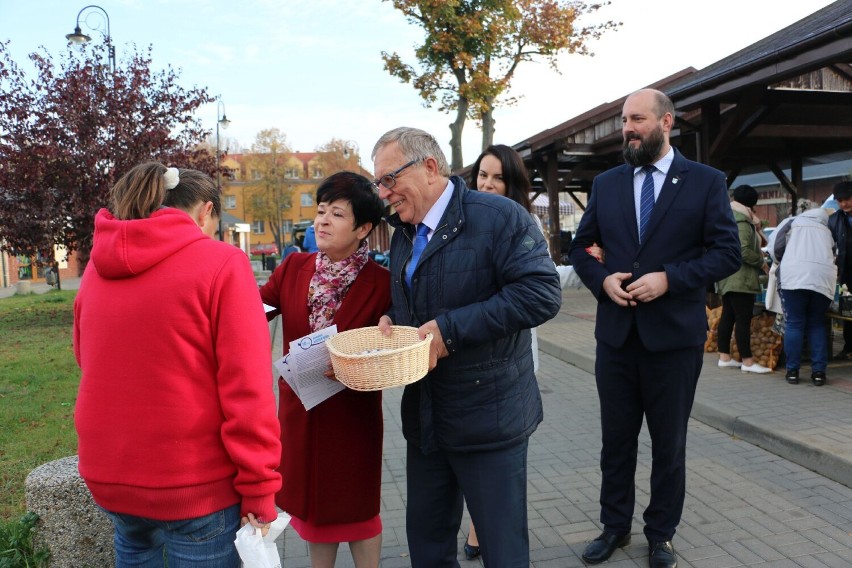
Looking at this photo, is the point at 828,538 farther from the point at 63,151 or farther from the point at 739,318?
the point at 63,151

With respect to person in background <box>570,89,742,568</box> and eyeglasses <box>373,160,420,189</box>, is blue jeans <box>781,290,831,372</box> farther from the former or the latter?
eyeglasses <box>373,160,420,189</box>

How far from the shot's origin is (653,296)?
3162 mm

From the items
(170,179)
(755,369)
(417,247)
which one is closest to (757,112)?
(755,369)

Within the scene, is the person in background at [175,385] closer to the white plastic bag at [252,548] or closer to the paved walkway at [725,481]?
the white plastic bag at [252,548]

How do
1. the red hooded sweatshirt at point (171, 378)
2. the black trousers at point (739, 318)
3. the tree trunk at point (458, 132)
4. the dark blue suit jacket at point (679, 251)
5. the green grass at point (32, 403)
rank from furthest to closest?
the tree trunk at point (458, 132)
the black trousers at point (739, 318)
the green grass at point (32, 403)
the dark blue suit jacket at point (679, 251)
the red hooded sweatshirt at point (171, 378)

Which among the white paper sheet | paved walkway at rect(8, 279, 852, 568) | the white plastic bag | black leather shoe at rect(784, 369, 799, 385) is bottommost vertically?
paved walkway at rect(8, 279, 852, 568)

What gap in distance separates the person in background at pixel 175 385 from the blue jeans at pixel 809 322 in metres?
6.21

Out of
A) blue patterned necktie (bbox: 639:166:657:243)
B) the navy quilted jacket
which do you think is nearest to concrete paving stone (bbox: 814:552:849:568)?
blue patterned necktie (bbox: 639:166:657:243)

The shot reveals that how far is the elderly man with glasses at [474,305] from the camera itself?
7.94ft

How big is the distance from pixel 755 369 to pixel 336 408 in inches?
238

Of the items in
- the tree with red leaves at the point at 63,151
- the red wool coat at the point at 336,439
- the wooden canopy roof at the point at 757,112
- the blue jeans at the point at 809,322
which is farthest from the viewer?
the tree with red leaves at the point at 63,151

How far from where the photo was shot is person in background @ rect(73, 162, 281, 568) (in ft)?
6.28

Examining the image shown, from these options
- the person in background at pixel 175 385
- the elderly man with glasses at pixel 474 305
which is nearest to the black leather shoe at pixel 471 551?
the elderly man with glasses at pixel 474 305

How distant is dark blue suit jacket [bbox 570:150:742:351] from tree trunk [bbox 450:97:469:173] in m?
21.2
